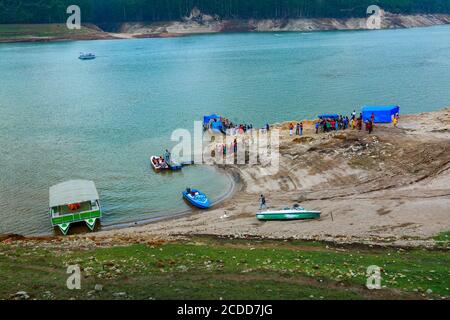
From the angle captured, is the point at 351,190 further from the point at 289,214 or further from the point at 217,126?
the point at 217,126

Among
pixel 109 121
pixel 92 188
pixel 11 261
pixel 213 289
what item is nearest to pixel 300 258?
pixel 213 289

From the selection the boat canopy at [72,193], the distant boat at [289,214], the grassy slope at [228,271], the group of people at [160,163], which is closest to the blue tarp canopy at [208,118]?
the group of people at [160,163]

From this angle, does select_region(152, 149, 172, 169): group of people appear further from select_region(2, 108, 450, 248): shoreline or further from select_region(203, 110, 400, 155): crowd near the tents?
select_region(2, 108, 450, 248): shoreline

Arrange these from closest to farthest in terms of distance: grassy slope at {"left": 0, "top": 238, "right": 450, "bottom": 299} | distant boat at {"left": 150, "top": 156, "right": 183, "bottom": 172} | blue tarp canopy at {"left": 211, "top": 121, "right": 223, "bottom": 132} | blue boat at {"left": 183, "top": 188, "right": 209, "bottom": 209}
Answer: grassy slope at {"left": 0, "top": 238, "right": 450, "bottom": 299}, blue boat at {"left": 183, "top": 188, "right": 209, "bottom": 209}, distant boat at {"left": 150, "top": 156, "right": 183, "bottom": 172}, blue tarp canopy at {"left": 211, "top": 121, "right": 223, "bottom": 132}

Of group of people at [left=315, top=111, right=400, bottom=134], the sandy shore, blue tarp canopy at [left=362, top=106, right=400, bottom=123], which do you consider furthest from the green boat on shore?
blue tarp canopy at [left=362, top=106, right=400, bottom=123]

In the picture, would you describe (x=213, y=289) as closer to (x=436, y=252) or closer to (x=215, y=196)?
(x=436, y=252)

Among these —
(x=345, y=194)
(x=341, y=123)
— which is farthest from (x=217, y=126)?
(x=345, y=194)
